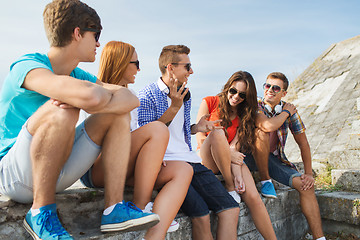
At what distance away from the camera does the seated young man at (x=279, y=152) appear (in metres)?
3.64

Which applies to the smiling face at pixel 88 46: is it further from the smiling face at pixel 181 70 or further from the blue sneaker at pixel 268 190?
the blue sneaker at pixel 268 190

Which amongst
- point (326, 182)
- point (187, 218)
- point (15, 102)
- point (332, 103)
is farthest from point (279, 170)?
point (332, 103)

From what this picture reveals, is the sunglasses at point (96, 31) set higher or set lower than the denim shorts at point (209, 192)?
higher

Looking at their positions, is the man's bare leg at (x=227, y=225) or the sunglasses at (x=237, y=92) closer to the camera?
the man's bare leg at (x=227, y=225)

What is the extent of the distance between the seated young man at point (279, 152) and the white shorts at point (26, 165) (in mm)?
2142

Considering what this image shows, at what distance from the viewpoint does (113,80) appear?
111 inches

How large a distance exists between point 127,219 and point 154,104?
122 centimetres

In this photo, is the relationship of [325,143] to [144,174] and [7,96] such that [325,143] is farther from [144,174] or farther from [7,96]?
[7,96]

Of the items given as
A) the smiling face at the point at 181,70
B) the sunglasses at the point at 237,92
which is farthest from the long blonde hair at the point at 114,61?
the sunglasses at the point at 237,92

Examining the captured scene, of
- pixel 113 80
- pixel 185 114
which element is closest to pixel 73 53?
pixel 113 80

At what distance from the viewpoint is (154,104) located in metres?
2.92

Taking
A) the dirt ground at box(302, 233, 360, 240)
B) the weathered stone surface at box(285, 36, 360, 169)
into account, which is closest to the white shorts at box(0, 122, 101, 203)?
the dirt ground at box(302, 233, 360, 240)

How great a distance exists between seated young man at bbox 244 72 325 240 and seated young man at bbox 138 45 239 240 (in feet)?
2.82

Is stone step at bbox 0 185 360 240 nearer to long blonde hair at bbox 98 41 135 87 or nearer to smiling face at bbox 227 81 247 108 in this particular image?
long blonde hair at bbox 98 41 135 87
